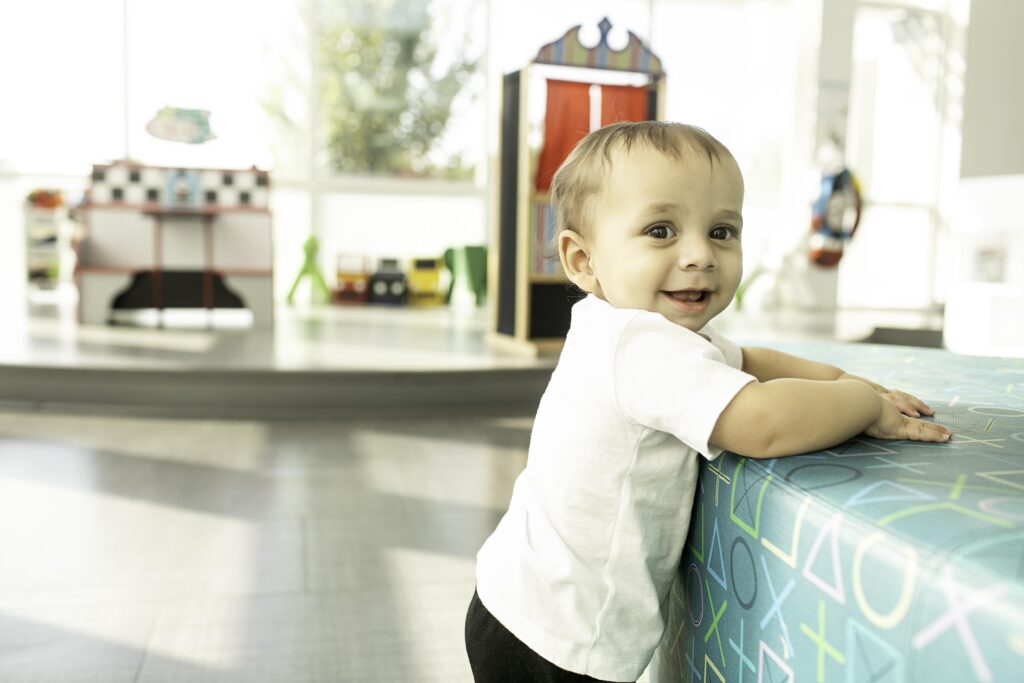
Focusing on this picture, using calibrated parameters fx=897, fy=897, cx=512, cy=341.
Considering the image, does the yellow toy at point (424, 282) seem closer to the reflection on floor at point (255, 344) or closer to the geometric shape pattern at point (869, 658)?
the reflection on floor at point (255, 344)

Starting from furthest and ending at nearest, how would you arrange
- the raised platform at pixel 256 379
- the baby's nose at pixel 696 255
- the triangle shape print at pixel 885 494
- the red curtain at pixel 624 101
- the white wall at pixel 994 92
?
the white wall at pixel 994 92
the red curtain at pixel 624 101
the raised platform at pixel 256 379
the baby's nose at pixel 696 255
the triangle shape print at pixel 885 494

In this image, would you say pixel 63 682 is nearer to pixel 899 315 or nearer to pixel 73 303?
pixel 73 303

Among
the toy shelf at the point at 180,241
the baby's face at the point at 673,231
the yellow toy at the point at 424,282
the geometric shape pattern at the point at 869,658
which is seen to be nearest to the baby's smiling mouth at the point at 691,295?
the baby's face at the point at 673,231

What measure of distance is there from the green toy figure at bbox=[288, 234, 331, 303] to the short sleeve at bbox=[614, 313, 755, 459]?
613cm

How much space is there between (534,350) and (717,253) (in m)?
3.30

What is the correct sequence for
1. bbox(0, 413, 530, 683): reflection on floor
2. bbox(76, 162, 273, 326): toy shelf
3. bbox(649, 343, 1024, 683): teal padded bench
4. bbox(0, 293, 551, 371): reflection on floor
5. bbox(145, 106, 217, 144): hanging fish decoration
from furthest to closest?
bbox(145, 106, 217, 144): hanging fish decoration, bbox(76, 162, 273, 326): toy shelf, bbox(0, 293, 551, 371): reflection on floor, bbox(0, 413, 530, 683): reflection on floor, bbox(649, 343, 1024, 683): teal padded bench

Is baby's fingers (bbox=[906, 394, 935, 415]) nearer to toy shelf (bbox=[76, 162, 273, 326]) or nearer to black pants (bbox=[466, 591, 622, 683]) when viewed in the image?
black pants (bbox=[466, 591, 622, 683])

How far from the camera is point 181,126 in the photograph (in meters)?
6.52

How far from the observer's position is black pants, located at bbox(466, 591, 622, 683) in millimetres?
858

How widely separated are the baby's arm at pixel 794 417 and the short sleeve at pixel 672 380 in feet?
0.04

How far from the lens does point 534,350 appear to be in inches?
162

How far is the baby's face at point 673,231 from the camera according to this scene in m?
0.81

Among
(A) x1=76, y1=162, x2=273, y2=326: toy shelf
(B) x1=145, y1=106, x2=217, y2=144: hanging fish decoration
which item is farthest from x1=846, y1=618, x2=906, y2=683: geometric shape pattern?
(B) x1=145, y1=106, x2=217, y2=144: hanging fish decoration

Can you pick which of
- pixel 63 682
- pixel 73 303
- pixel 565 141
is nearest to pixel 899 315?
pixel 565 141
